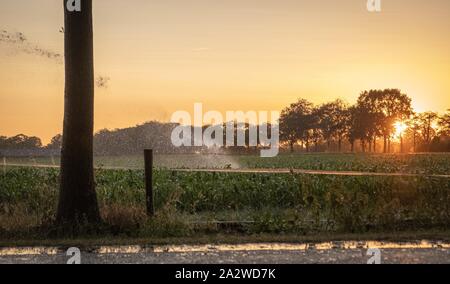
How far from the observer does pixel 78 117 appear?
49.0 feet

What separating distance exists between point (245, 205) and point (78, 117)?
295 inches

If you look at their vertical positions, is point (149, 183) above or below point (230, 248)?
above

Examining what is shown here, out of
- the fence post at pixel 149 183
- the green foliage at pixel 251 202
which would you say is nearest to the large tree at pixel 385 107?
the green foliage at pixel 251 202

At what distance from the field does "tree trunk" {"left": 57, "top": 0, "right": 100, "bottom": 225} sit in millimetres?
623

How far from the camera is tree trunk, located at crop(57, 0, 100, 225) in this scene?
14828 mm

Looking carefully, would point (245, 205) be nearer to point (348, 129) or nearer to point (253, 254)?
point (253, 254)

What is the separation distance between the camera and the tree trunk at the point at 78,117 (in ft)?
48.6

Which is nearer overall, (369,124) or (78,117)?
(78,117)

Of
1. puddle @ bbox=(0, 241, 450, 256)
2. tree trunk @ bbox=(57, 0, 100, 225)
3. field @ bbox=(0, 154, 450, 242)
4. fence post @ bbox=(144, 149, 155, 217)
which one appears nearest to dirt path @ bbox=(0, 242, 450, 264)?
puddle @ bbox=(0, 241, 450, 256)

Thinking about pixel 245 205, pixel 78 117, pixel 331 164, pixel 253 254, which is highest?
pixel 78 117

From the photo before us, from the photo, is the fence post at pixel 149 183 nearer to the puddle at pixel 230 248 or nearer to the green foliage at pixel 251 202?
the green foliage at pixel 251 202

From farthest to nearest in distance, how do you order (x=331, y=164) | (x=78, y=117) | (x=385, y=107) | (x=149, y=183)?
(x=385, y=107)
(x=331, y=164)
(x=149, y=183)
(x=78, y=117)

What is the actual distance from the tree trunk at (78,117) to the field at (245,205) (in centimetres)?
62

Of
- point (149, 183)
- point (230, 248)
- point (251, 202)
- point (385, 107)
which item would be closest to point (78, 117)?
point (149, 183)
